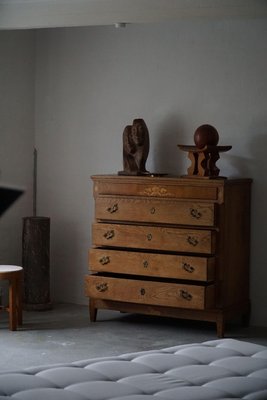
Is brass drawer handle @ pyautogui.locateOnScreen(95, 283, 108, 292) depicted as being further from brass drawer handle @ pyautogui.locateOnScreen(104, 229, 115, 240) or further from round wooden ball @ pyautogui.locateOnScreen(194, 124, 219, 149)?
round wooden ball @ pyautogui.locateOnScreen(194, 124, 219, 149)

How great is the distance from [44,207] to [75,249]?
442 millimetres

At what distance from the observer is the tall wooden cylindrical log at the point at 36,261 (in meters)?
6.52

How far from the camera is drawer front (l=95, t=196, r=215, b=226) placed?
18.5 ft

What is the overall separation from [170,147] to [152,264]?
1.03 m

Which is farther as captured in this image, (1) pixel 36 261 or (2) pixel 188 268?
(1) pixel 36 261

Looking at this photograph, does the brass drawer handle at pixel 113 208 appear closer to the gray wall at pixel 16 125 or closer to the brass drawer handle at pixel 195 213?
the brass drawer handle at pixel 195 213

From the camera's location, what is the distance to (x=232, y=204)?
227 inches

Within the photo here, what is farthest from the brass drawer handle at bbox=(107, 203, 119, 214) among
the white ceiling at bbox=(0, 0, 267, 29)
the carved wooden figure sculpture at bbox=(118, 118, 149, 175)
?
the white ceiling at bbox=(0, 0, 267, 29)

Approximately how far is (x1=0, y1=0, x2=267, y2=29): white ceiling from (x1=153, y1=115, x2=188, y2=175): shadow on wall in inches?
42.4

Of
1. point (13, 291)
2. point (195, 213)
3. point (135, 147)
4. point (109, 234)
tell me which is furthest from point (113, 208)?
point (13, 291)

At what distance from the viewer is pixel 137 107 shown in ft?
21.3

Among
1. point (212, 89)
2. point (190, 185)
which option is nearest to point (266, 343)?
point (190, 185)

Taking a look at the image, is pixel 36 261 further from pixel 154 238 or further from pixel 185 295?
pixel 185 295

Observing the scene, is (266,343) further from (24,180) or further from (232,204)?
(24,180)
